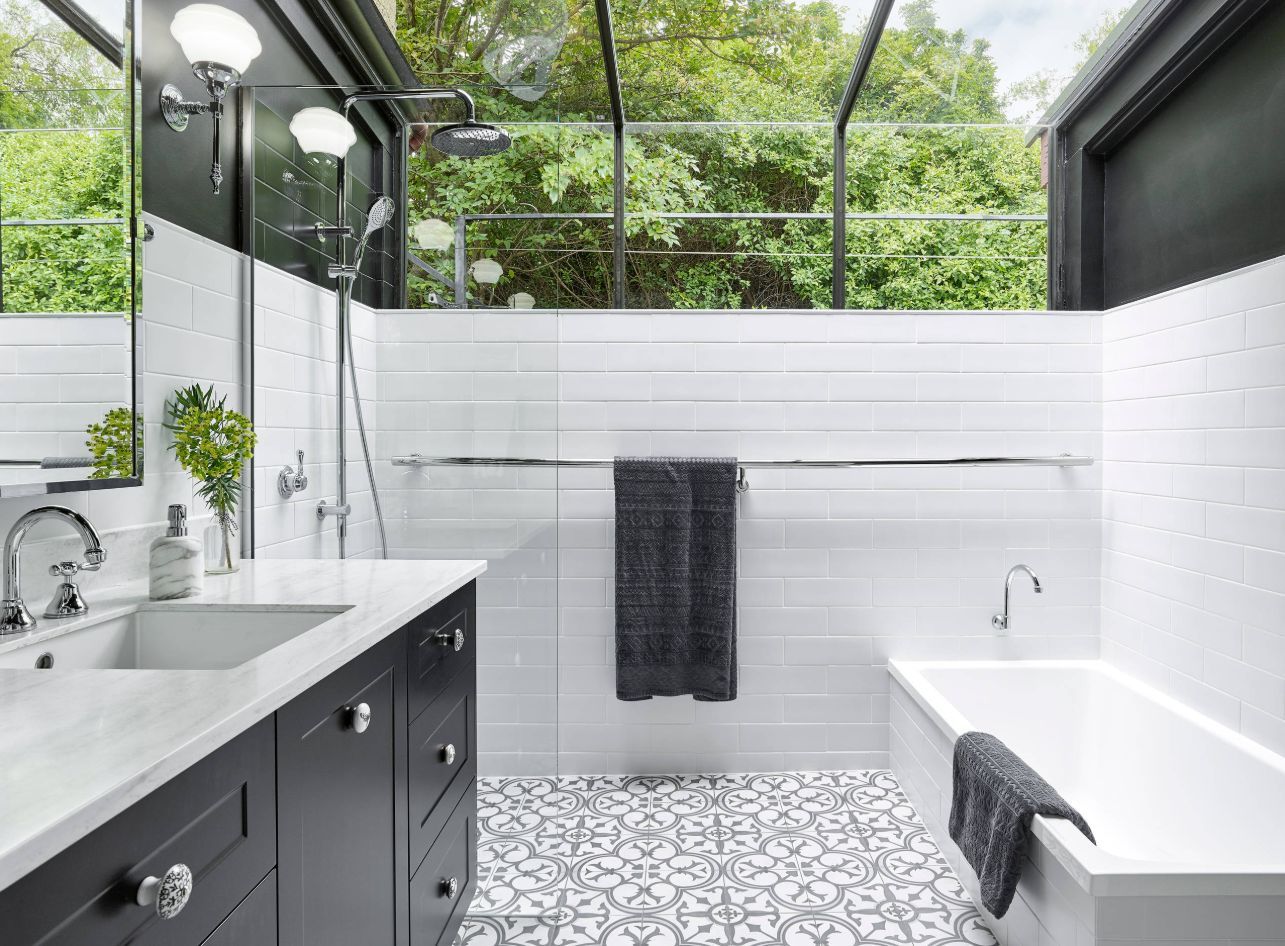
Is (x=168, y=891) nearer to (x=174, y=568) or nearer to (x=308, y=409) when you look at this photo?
(x=174, y=568)

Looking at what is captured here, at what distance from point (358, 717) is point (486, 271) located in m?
1.18

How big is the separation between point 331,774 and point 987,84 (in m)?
2.99

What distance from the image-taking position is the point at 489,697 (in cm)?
200

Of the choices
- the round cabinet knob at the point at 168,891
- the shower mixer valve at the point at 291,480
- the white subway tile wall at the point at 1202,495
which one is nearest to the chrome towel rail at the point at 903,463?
the white subway tile wall at the point at 1202,495

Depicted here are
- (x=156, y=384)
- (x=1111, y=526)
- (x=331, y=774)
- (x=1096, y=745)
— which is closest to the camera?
(x=331, y=774)

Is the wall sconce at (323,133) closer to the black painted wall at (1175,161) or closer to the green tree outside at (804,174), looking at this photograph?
the green tree outside at (804,174)

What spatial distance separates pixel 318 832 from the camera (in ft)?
3.38

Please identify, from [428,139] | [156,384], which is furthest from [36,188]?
[428,139]

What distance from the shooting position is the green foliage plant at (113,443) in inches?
52.1

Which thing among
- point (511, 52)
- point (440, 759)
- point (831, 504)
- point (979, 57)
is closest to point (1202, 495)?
point (831, 504)

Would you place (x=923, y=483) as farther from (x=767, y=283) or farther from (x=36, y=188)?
(x=36, y=188)

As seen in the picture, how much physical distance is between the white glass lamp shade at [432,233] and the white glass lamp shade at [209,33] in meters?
0.50

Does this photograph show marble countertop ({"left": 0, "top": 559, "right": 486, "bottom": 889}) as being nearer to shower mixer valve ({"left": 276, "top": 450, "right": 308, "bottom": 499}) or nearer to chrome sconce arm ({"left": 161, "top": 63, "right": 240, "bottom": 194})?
shower mixer valve ({"left": 276, "top": 450, "right": 308, "bottom": 499})

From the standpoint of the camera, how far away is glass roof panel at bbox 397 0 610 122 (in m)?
1.93
